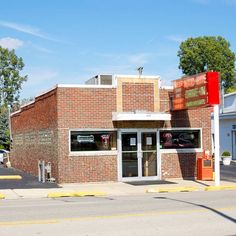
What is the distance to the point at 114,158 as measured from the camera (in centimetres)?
2194

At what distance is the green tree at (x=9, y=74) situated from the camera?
74.0 metres

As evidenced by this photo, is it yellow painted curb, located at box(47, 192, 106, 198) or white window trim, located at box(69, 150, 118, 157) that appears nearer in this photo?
yellow painted curb, located at box(47, 192, 106, 198)

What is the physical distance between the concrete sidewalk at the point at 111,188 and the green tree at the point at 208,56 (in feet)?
188

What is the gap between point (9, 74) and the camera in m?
74.4

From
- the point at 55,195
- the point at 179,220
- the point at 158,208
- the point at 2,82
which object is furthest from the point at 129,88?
the point at 2,82

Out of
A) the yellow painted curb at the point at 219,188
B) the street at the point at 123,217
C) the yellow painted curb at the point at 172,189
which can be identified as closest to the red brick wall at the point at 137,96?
the yellow painted curb at the point at 172,189

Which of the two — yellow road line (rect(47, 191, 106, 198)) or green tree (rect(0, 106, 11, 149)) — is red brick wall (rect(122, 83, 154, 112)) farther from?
green tree (rect(0, 106, 11, 149))

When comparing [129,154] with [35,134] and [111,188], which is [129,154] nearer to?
[111,188]

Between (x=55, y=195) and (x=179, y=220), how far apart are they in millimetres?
7466

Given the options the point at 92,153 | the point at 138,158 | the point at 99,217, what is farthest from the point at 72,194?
the point at 99,217

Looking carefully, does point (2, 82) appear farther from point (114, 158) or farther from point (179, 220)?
point (179, 220)

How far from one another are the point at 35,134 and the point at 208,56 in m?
55.0

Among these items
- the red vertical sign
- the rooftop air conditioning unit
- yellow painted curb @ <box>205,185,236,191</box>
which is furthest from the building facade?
yellow painted curb @ <box>205,185,236,191</box>

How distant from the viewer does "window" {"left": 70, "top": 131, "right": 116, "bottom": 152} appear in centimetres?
2156
